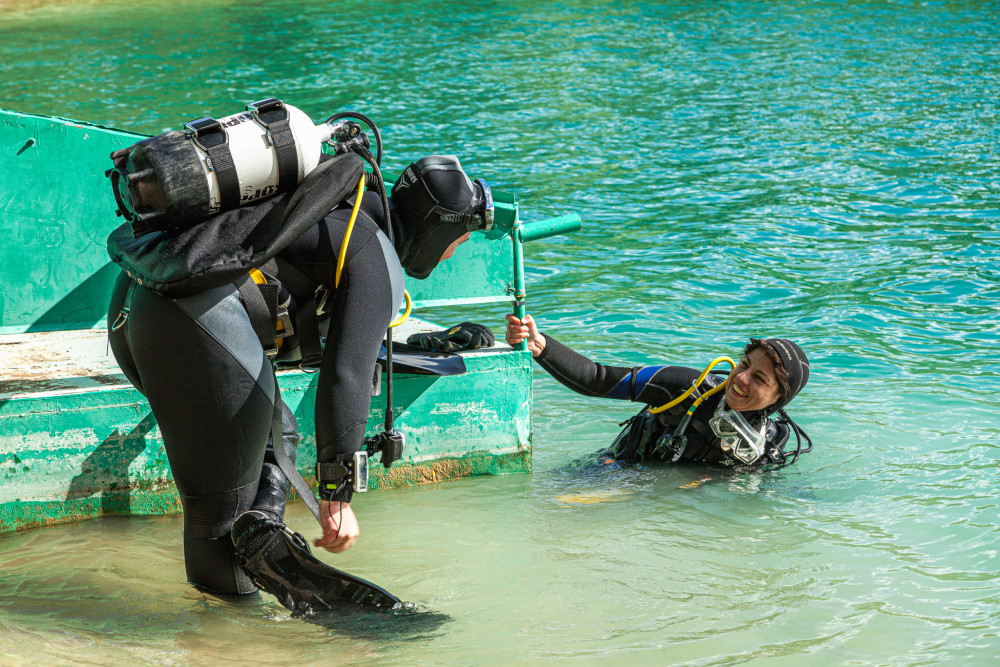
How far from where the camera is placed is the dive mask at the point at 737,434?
451 centimetres

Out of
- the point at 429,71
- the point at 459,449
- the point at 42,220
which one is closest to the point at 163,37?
the point at 429,71

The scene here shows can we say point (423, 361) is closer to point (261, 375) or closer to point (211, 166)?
point (261, 375)

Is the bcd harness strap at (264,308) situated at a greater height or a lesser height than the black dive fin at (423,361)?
greater

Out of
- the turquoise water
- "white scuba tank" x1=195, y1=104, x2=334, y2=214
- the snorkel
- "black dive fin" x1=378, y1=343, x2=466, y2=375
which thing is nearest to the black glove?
"black dive fin" x1=378, y1=343, x2=466, y2=375

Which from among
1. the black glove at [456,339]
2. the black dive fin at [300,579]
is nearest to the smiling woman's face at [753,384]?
the black glove at [456,339]

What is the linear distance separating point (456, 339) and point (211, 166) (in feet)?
6.61

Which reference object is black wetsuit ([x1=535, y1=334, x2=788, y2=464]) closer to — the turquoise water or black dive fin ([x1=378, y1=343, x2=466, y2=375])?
the turquoise water

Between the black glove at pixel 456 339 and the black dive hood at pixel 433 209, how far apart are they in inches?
45.1

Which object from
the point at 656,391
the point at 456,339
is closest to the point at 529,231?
the point at 456,339

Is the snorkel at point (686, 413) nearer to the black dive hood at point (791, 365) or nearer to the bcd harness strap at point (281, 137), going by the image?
the black dive hood at point (791, 365)

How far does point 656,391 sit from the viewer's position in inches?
183

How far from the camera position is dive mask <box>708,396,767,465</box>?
4.51 metres

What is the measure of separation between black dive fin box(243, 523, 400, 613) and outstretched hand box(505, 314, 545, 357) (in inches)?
59.5

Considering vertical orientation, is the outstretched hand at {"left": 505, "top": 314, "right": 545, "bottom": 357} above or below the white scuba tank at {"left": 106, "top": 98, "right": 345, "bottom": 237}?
below
